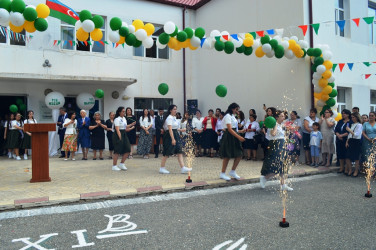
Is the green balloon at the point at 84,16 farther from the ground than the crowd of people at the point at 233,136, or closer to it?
farther from the ground

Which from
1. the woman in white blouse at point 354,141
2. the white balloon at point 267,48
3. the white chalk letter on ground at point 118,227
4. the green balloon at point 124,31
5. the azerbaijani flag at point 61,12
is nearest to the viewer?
the white chalk letter on ground at point 118,227

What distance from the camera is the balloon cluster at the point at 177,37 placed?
7.47 metres

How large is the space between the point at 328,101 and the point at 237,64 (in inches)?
167

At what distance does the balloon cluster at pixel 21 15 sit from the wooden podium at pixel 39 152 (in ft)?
6.98

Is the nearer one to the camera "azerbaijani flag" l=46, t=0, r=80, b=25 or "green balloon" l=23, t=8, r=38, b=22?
"green balloon" l=23, t=8, r=38, b=22

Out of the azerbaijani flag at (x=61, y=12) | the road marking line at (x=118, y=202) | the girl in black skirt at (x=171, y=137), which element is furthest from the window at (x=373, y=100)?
the azerbaijani flag at (x=61, y=12)

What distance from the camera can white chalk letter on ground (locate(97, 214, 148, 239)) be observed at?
3.84 metres

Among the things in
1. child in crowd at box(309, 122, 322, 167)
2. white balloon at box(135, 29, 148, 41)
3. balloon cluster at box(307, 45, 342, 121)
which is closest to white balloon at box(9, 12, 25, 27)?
white balloon at box(135, 29, 148, 41)

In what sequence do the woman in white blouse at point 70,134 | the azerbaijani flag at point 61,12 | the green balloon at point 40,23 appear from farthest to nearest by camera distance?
the woman in white blouse at point 70,134, the azerbaijani flag at point 61,12, the green balloon at point 40,23

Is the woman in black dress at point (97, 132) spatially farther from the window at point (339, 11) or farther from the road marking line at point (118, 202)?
the window at point (339, 11)

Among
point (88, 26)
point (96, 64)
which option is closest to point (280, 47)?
point (88, 26)

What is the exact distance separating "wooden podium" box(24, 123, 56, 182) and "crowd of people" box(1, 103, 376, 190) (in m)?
1.83

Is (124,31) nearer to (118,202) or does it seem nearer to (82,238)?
(118,202)

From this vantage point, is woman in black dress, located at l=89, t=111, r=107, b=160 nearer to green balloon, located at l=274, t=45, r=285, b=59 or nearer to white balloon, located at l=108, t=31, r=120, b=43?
white balloon, located at l=108, t=31, r=120, b=43
